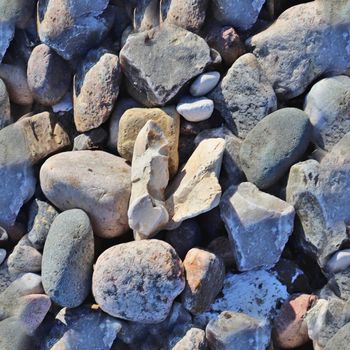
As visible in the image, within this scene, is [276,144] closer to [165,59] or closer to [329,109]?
[329,109]

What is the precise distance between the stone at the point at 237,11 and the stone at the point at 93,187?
1.06ft

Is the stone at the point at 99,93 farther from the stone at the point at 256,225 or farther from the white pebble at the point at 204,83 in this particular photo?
the stone at the point at 256,225

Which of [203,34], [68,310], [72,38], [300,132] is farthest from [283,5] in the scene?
[68,310]

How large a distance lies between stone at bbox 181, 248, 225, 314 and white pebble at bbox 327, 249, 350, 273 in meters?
0.18

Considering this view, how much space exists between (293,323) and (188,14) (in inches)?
22.0

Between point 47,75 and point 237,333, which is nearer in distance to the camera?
point 237,333

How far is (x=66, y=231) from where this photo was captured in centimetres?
98

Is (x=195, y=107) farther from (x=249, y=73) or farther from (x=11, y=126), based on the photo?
(x=11, y=126)

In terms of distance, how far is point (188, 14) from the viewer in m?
1.05

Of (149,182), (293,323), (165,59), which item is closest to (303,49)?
(165,59)

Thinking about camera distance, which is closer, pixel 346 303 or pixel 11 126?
pixel 346 303

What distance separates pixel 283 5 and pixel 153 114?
329 mm

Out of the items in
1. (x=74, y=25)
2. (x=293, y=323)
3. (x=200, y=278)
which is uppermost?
(x=74, y=25)

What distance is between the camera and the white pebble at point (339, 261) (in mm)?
960
